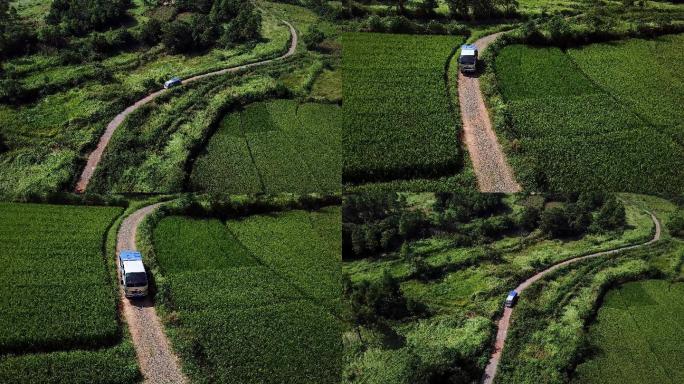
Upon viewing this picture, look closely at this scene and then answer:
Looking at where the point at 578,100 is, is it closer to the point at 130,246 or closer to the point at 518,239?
the point at 518,239

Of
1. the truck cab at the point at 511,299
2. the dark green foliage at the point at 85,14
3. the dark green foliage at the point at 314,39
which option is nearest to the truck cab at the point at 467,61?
the dark green foliage at the point at 314,39

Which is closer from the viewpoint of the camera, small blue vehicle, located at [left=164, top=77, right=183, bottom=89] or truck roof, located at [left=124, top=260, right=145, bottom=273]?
truck roof, located at [left=124, top=260, right=145, bottom=273]

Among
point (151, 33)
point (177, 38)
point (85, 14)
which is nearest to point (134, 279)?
point (177, 38)

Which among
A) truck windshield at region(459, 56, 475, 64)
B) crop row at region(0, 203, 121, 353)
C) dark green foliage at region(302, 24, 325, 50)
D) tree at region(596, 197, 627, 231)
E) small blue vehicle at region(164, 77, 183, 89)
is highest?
truck windshield at region(459, 56, 475, 64)

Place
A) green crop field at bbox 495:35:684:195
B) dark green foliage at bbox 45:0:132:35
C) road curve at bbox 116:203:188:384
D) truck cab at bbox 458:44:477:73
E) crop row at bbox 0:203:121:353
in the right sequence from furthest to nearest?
dark green foliage at bbox 45:0:132:35 → truck cab at bbox 458:44:477:73 → green crop field at bbox 495:35:684:195 → crop row at bbox 0:203:121:353 → road curve at bbox 116:203:188:384

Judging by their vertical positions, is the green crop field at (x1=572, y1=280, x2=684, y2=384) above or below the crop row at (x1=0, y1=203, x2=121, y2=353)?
below

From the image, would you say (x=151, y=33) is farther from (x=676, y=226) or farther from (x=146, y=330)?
(x=676, y=226)

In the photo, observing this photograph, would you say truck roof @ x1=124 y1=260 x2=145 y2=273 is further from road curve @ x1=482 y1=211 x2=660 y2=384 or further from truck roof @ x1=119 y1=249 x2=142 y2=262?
road curve @ x1=482 y1=211 x2=660 y2=384

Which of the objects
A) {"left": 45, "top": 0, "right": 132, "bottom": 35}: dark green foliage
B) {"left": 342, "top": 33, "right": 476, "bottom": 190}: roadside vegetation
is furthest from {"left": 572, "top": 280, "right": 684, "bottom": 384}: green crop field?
{"left": 45, "top": 0, "right": 132, "bottom": 35}: dark green foliage
